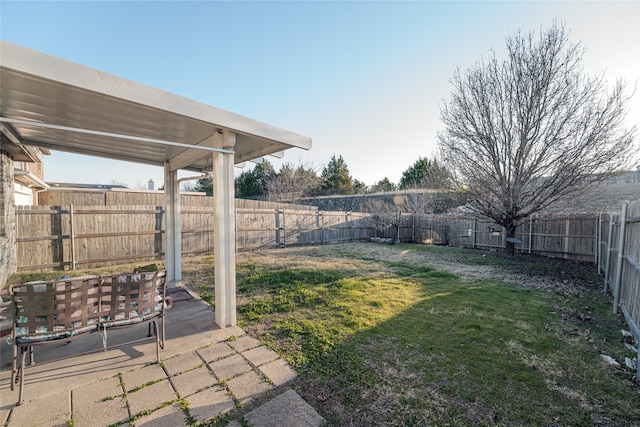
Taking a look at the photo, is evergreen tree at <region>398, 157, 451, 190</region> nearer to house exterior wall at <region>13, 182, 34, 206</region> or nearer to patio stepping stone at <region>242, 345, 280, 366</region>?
patio stepping stone at <region>242, 345, 280, 366</region>

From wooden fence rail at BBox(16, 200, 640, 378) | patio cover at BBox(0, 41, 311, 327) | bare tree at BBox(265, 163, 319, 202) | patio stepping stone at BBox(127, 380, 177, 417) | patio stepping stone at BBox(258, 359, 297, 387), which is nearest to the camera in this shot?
patio stepping stone at BBox(127, 380, 177, 417)

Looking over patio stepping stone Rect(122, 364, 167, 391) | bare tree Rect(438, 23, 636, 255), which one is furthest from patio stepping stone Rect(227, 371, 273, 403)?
bare tree Rect(438, 23, 636, 255)

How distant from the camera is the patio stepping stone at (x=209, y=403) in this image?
1879mm

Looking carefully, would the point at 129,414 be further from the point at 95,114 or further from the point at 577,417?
the point at 577,417

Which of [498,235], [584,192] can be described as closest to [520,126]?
[584,192]

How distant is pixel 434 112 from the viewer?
983cm

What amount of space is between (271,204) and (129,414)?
13562mm

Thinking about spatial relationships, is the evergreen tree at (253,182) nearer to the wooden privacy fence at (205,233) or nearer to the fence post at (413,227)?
the wooden privacy fence at (205,233)

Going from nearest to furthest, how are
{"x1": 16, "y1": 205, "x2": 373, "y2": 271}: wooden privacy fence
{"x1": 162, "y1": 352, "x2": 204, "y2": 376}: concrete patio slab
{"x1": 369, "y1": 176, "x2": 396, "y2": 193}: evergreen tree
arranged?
{"x1": 162, "y1": 352, "x2": 204, "y2": 376}: concrete patio slab → {"x1": 16, "y1": 205, "x2": 373, "y2": 271}: wooden privacy fence → {"x1": 369, "y1": 176, "x2": 396, "y2": 193}: evergreen tree

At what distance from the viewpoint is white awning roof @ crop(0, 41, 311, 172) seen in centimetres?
201

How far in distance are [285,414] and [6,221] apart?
21.1 feet

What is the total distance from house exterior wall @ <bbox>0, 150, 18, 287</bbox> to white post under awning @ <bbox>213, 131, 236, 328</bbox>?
4282 millimetres

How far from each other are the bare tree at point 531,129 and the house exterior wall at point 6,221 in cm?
1103

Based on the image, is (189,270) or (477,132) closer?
(189,270)
